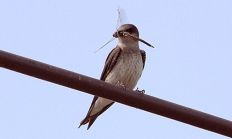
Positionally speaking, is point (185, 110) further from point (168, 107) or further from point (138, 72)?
point (138, 72)

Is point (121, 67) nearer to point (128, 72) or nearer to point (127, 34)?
point (128, 72)

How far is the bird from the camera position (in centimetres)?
717

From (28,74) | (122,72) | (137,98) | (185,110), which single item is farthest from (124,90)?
(122,72)

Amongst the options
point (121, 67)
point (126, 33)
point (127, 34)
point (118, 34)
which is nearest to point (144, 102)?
point (118, 34)

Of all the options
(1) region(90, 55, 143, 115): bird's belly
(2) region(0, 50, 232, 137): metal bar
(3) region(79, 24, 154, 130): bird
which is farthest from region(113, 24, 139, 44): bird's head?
(2) region(0, 50, 232, 137): metal bar

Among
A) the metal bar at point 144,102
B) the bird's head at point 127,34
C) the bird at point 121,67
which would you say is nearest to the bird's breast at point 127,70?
the bird at point 121,67

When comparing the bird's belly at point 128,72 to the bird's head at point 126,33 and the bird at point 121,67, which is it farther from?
the bird's head at point 126,33

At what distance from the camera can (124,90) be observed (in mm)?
3889

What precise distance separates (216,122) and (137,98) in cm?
53

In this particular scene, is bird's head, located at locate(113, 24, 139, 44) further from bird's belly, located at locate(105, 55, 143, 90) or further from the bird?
bird's belly, located at locate(105, 55, 143, 90)

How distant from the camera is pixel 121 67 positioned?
7.21 meters

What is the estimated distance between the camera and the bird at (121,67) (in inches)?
282

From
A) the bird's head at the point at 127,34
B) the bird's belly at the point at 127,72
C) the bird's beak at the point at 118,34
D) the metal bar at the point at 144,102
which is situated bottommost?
the metal bar at the point at 144,102

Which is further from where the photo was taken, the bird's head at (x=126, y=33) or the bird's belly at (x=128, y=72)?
the bird's head at (x=126, y=33)
